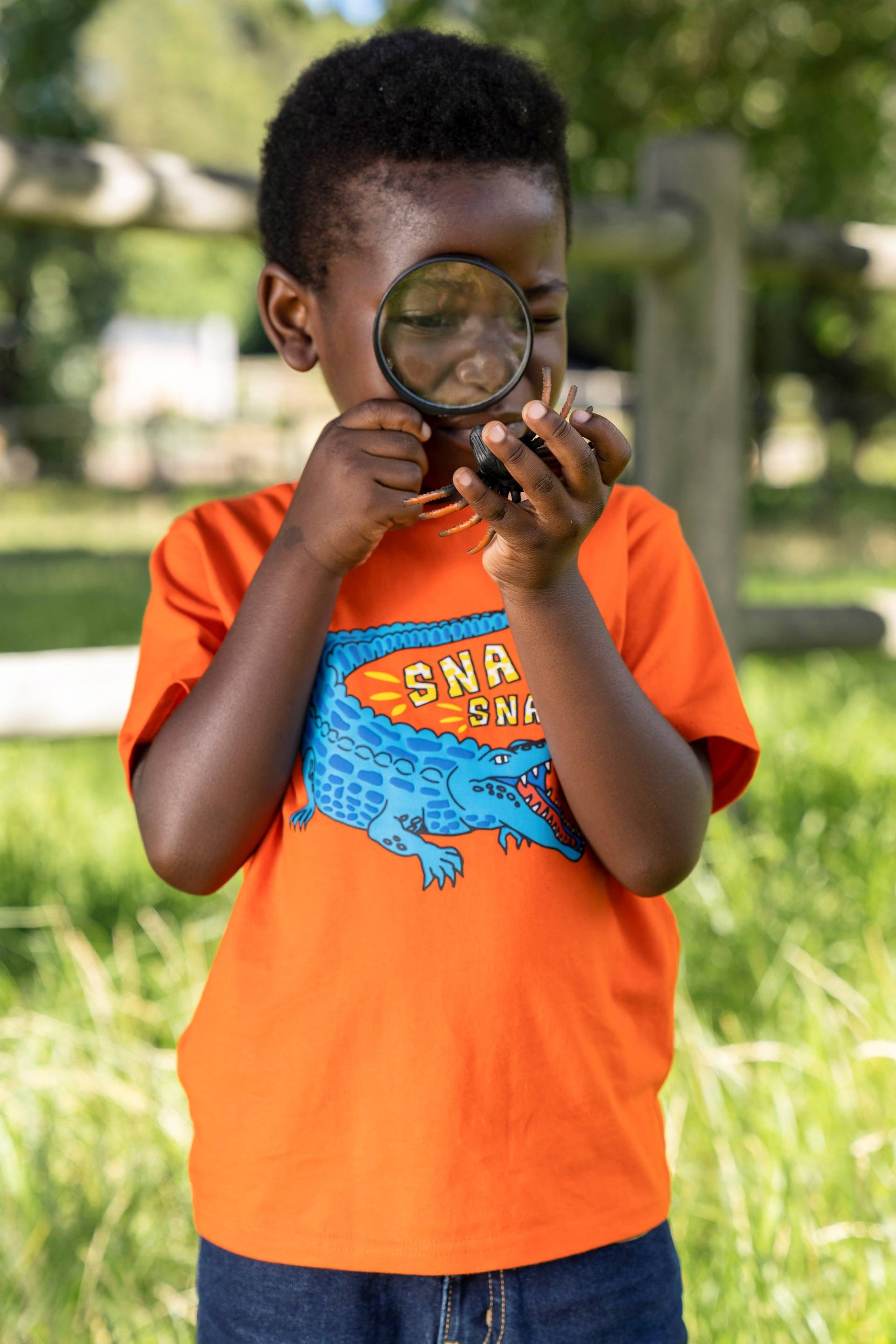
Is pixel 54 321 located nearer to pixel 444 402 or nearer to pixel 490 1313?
pixel 444 402

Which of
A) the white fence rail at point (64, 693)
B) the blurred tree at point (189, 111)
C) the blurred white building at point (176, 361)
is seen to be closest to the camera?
the white fence rail at point (64, 693)

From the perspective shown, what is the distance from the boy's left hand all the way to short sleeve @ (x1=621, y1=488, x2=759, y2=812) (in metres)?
0.24

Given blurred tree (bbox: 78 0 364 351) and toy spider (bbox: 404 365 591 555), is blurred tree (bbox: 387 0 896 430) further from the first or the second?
blurred tree (bbox: 78 0 364 351)

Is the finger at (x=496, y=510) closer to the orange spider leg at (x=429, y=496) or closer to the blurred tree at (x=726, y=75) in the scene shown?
the orange spider leg at (x=429, y=496)

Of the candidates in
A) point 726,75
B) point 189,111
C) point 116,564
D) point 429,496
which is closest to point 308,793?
point 429,496

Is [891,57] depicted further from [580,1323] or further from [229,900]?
[580,1323]

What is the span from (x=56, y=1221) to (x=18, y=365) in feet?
90.2

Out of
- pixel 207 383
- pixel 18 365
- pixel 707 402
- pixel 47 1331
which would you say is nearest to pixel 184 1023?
pixel 47 1331

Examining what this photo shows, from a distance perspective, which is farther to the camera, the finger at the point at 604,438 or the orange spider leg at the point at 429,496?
the orange spider leg at the point at 429,496

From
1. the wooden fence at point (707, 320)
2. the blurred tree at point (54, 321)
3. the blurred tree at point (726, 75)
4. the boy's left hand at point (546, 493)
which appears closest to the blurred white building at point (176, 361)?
the blurred tree at point (54, 321)

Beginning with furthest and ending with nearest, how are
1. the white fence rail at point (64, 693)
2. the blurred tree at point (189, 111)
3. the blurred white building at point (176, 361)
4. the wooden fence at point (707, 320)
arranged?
the blurred white building at point (176, 361) < the blurred tree at point (189, 111) < the wooden fence at point (707, 320) < the white fence rail at point (64, 693)

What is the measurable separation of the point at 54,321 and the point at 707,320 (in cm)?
2635

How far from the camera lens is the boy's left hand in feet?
3.49

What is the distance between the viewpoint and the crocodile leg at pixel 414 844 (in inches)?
51.2
